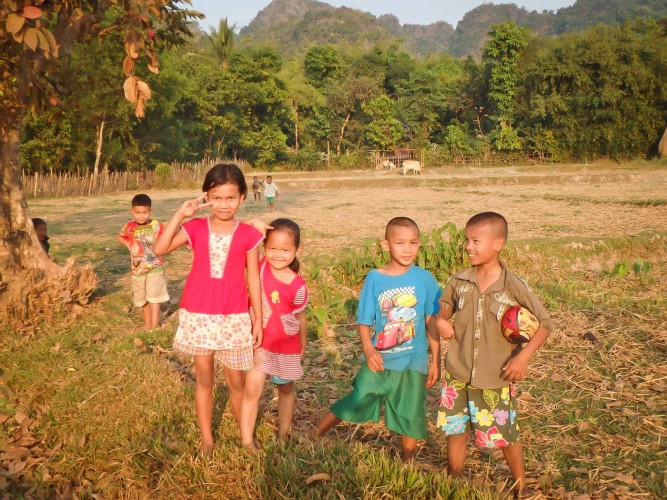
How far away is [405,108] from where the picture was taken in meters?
47.5

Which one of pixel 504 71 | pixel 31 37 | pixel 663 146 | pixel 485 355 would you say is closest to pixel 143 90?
pixel 31 37

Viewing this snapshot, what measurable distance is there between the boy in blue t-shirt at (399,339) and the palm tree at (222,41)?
160 ft

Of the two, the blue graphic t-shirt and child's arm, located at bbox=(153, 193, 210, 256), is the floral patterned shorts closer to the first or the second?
the blue graphic t-shirt

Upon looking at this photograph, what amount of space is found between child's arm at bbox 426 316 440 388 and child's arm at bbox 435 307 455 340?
0.26 ft

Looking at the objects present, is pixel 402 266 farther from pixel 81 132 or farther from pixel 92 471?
pixel 81 132

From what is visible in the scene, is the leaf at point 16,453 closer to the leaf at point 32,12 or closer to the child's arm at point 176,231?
the child's arm at point 176,231

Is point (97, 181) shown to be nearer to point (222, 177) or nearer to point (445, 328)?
point (222, 177)

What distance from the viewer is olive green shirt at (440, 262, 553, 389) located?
3.00 meters

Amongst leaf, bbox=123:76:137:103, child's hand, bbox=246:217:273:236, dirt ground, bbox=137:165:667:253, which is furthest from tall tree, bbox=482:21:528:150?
leaf, bbox=123:76:137:103

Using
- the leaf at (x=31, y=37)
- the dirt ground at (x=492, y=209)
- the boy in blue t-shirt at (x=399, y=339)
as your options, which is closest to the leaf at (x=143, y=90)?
the leaf at (x=31, y=37)

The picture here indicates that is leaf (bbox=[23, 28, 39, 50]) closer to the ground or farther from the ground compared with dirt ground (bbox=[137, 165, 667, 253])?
farther from the ground

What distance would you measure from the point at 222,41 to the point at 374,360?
50.3 meters

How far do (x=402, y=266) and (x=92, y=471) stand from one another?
238 centimetres

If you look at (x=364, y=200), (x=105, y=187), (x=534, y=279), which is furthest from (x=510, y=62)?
(x=534, y=279)
